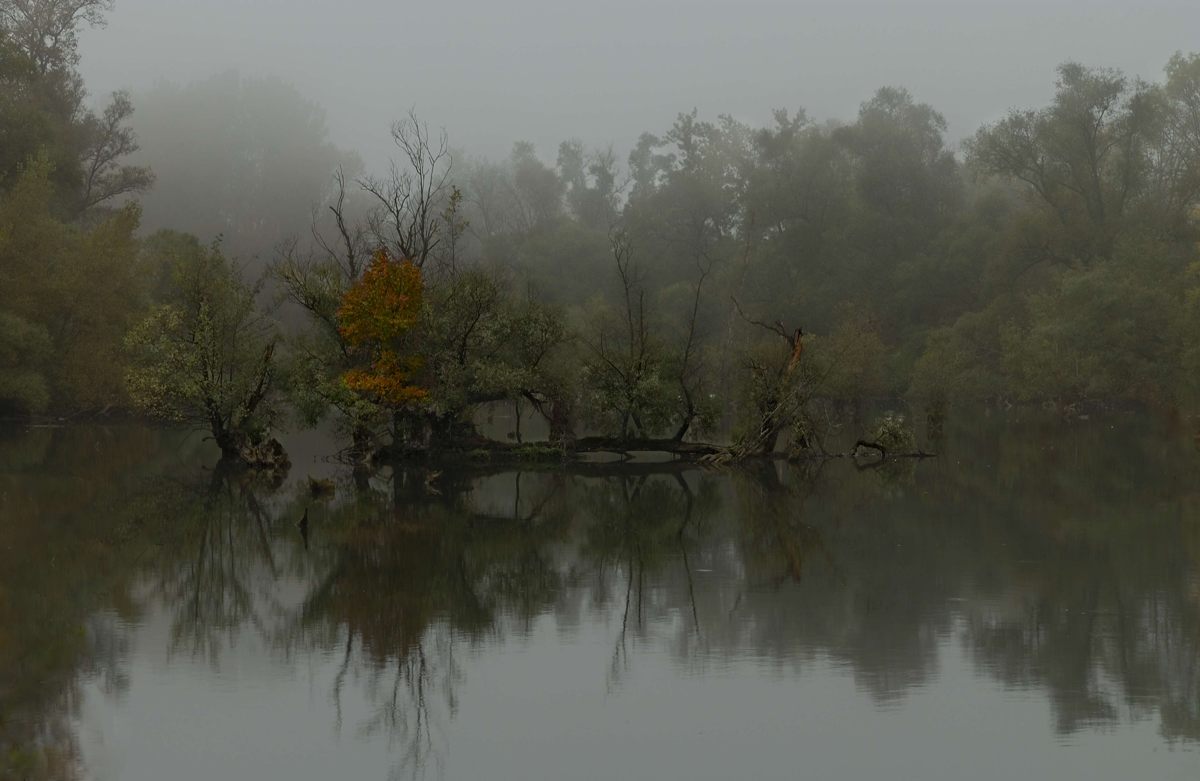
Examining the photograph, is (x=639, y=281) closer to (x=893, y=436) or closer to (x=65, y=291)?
(x=65, y=291)

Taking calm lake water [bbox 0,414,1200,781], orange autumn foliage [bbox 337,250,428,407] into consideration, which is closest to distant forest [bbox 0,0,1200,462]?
orange autumn foliage [bbox 337,250,428,407]

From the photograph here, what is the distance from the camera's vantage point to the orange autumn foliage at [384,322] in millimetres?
32562

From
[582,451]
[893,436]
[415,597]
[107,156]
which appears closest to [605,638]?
[415,597]

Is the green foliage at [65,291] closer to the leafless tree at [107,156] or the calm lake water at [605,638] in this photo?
the leafless tree at [107,156]

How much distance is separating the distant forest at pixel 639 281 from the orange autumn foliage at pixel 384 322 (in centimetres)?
7

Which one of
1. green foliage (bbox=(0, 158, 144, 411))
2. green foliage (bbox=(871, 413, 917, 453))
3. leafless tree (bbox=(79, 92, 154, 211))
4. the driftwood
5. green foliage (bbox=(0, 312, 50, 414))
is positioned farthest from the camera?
leafless tree (bbox=(79, 92, 154, 211))

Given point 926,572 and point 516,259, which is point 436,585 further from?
point 516,259

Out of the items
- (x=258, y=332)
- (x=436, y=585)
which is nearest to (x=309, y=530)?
(x=436, y=585)

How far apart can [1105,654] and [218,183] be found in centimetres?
9799

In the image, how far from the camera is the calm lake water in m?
9.28

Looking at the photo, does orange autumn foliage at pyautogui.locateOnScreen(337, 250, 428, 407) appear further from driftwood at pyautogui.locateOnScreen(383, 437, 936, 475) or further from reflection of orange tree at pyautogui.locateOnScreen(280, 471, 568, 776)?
reflection of orange tree at pyautogui.locateOnScreen(280, 471, 568, 776)

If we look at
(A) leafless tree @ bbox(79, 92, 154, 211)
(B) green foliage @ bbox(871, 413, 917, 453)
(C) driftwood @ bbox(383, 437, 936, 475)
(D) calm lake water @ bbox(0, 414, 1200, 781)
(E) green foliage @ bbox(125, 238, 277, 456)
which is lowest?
(D) calm lake water @ bbox(0, 414, 1200, 781)

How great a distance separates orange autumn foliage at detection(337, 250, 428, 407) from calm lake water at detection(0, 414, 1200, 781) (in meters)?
8.22

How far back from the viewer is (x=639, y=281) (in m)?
70.1
